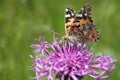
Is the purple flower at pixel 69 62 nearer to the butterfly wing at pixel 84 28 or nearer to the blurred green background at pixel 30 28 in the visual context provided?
the butterfly wing at pixel 84 28

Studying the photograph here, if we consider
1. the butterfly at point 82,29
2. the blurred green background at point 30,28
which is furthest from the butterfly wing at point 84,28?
the blurred green background at point 30,28

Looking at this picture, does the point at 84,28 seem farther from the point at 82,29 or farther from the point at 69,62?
the point at 69,62

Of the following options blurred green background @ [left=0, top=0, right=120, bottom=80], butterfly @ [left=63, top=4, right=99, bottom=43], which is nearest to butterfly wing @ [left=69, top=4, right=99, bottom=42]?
butterfly @ [left=63, top=4, right=99, bottom=43]

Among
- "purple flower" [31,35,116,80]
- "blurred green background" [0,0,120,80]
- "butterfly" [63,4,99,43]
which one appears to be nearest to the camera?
"purple flower" [31,35,116,80]

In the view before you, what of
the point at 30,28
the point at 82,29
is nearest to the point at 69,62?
the point at 82,29

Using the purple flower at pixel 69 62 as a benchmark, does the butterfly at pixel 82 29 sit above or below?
above

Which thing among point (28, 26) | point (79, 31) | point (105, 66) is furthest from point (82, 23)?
point (28, 26)

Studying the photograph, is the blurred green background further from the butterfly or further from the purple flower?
the butterfly
